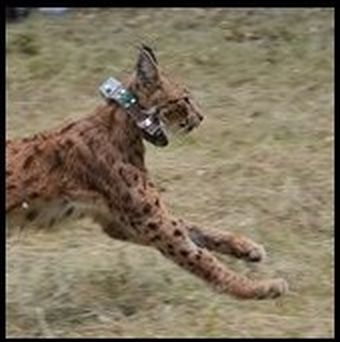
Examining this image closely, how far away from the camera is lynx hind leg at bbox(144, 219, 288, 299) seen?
5727 millimetres

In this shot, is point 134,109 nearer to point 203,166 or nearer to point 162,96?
point 162,96

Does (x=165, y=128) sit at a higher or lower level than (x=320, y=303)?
higher

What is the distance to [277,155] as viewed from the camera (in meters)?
7.84

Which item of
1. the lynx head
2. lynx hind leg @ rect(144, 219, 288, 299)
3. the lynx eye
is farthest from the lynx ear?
lynx hind leg @ rect(144, 219, 288, 299)

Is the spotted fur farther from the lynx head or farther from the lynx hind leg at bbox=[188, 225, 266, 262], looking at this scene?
the lynx hind leg at bbox=[188, 225, 266, 262]

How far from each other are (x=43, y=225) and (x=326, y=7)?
239 inches

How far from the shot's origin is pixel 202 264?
577cm

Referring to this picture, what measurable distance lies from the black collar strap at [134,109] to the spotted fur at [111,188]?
0.03 meters

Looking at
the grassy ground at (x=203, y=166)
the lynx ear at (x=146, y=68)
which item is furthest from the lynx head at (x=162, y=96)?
the grassy ground at (x=203, y=166)

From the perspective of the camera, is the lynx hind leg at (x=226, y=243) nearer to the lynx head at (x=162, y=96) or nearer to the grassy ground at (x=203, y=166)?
the grassy ground at (x=203, y=166)

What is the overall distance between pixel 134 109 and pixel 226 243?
2.57 feet

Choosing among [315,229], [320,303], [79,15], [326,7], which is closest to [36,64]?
[79,15]

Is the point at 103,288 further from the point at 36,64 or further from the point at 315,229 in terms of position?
the point at 36,64

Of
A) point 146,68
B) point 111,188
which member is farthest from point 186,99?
point 111,188
